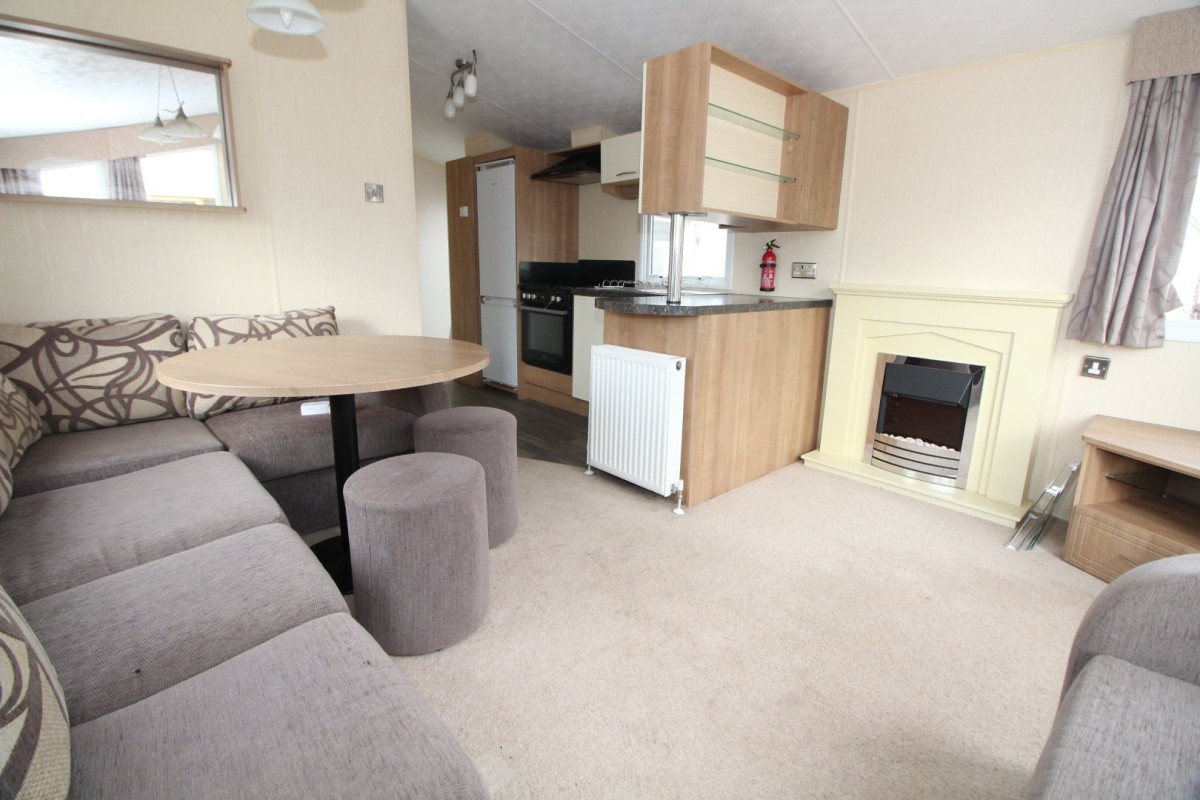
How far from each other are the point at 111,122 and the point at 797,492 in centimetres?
346

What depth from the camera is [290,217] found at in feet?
9.03

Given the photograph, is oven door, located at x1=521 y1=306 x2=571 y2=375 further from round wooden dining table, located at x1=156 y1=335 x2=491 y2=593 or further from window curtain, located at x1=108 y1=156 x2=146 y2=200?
window curtain, located at x1=108 y1=156 x2=146 y2=200

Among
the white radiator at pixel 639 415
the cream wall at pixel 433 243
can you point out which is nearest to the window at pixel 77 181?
the white radiator at pixel 639 415

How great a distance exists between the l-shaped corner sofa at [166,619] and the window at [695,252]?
9.15 ft

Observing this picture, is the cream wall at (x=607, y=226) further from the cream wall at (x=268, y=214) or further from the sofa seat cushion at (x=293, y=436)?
the sofa seat cushion at (x=293, y=436)

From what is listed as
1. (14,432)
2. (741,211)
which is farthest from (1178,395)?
(14,432)

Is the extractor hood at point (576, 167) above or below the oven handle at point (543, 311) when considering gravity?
above

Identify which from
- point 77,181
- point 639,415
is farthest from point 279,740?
point 77,181

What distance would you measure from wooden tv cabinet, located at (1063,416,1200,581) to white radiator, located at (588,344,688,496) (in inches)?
63.0

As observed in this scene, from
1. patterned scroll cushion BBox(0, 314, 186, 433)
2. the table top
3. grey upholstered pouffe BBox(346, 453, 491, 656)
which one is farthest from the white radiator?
patterned scroll cushion BBox(0, 314, 186, 433)

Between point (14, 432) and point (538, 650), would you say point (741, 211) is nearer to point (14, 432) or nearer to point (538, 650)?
point (538, 650)

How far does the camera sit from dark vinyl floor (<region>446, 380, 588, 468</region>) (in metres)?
3.41

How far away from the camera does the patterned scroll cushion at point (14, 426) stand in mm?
1639

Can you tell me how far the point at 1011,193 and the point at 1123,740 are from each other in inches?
102
